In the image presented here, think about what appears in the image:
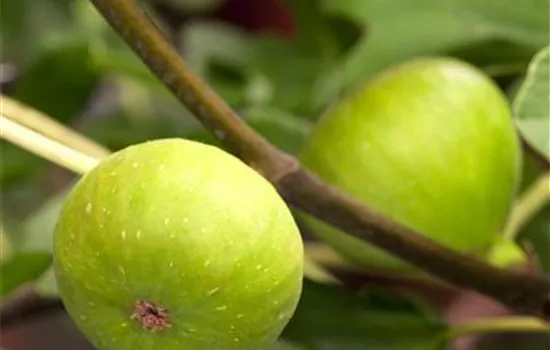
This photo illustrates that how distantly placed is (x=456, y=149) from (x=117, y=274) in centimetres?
18

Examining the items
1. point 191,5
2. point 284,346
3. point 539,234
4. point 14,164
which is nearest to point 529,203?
point 539,234

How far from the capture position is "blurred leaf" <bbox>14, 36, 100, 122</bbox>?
61 cm

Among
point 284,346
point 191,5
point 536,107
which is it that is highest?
point 536,107

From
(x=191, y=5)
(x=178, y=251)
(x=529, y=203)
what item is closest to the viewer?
(x=178, y=251)

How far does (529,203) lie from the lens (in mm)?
511

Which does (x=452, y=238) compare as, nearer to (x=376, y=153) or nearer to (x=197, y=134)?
(x=376, y=153)

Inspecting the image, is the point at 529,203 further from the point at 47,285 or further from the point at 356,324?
the point at 47,285

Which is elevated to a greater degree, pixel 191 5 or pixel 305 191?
pixel 305 191

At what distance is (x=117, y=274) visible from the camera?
11.0 inches

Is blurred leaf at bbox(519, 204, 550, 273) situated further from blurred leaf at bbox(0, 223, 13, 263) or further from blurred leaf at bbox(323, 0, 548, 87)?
blurred leaf at bbox(0, 223, 13, 263)

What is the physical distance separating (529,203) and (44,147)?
25 centimetres

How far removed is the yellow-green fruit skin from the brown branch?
30 millimetres

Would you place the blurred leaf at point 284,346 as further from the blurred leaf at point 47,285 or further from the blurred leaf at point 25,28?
the blurred leaf at point 25,28

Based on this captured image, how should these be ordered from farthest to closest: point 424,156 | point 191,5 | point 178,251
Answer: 1. point 191,5
2. point 424,156
3. point 178,251
